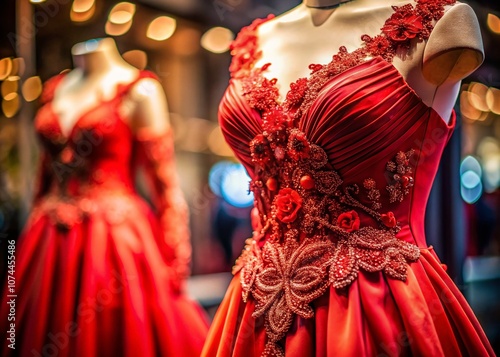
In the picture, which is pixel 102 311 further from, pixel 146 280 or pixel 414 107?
pixel 414 107

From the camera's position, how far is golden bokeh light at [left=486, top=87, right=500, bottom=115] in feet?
7.00

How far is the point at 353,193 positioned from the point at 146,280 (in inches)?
48.9

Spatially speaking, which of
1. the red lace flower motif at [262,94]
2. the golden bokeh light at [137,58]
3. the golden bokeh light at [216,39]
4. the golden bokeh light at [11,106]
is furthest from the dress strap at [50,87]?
the red lace flower motif at [262,94]

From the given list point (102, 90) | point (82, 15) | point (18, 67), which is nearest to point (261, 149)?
point (102, 90)

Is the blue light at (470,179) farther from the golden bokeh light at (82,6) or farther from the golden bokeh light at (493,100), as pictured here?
the golden bokeh light at (82,6)

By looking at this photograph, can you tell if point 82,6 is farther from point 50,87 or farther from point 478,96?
point 478,96

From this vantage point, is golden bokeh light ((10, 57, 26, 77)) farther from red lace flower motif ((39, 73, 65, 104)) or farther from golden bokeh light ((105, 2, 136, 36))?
golden bokeh light ((105, 2, 136, 36))

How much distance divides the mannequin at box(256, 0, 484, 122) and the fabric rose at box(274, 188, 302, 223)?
263 millimetres

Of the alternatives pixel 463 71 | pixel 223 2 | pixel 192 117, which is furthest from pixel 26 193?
pixel 463 71

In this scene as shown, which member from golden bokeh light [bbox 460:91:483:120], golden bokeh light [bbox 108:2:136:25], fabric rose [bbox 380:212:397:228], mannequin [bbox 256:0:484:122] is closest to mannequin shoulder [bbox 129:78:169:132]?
golden bokeh light [bbox 108:2:136:25]

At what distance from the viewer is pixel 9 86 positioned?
91.3 inches

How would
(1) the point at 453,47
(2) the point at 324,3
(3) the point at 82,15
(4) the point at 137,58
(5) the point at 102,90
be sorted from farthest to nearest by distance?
(4) the point at 137,58 < (3) the point at 82,15 < (5) the point at 102,90 < (2) the point at 324,3 < (1) the point at 453,47

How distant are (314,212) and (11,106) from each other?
63.6 inches

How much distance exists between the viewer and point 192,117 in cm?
399
